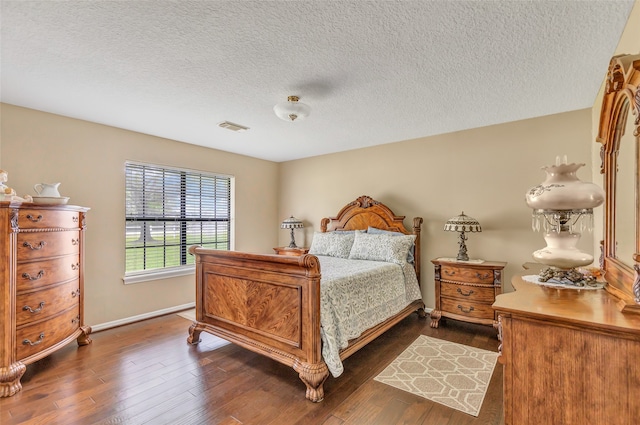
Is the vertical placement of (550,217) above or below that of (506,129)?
below

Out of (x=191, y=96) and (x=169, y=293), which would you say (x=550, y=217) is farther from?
(x=169, y=293)

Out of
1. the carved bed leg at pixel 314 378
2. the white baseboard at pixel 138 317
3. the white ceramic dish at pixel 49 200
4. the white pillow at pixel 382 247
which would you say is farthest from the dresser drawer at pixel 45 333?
the white pillow at pixel 382 247

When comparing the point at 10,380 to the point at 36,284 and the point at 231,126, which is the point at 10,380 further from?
the point at 231,126

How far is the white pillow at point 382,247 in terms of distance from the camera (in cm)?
368

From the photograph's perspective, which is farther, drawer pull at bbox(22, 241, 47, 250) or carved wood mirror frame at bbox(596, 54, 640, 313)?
drawer pull at bbox(22, 241, 47, 250)

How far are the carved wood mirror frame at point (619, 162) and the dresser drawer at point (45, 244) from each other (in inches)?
148

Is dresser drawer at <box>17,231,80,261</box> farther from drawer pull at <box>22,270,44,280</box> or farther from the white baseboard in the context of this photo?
the white baseboard

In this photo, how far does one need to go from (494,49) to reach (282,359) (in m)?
2.66

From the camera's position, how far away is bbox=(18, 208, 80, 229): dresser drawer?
7.88ft

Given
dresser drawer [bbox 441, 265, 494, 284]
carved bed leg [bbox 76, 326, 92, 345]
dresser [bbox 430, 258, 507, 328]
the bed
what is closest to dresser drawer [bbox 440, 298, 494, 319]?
dresser [bbox 430, 258, 507, 328]

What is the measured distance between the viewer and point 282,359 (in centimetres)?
233

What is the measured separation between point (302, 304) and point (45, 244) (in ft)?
7.44

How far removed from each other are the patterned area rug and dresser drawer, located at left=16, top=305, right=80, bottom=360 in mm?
2773

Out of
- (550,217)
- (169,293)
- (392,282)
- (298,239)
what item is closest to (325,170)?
(298,239)
